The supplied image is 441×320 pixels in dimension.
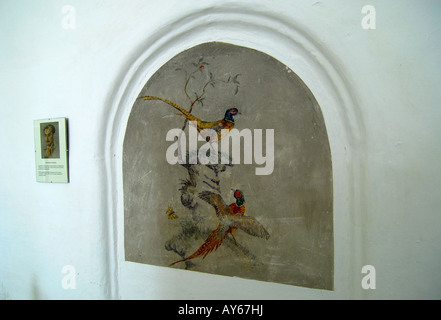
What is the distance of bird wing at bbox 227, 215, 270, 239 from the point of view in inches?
65.6

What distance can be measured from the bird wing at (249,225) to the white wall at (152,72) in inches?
14.7

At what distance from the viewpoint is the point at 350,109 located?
1.49m

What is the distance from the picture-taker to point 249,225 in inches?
66.6

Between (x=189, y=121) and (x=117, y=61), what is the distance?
842 millimetres

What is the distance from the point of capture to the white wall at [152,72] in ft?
4.58

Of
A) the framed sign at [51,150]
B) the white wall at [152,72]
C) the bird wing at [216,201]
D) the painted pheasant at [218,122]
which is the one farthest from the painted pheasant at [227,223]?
the framed sign at [51,150]

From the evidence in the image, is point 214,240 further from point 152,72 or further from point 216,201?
point 152,72

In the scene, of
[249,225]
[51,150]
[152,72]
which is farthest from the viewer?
[51,150]

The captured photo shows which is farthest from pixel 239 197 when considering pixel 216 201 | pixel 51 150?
pixel 51 150

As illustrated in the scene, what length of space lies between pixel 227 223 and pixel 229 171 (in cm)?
40

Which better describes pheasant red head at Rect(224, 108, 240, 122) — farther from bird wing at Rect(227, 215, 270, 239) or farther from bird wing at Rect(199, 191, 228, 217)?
bird wing at Rect(227, 215, 270, 239)

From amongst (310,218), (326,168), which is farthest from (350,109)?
(310,218)

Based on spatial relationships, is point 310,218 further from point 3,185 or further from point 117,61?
point 3,185

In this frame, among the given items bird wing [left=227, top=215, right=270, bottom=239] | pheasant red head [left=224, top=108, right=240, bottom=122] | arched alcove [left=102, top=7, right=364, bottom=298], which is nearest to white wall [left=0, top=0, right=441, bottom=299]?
arched alcove [left=102, top=7, right=364, bottom=298]
